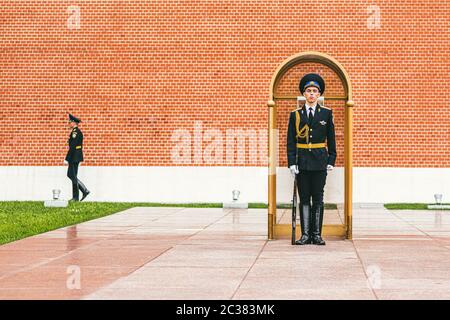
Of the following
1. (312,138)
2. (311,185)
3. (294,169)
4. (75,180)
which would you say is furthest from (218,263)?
(75,180)

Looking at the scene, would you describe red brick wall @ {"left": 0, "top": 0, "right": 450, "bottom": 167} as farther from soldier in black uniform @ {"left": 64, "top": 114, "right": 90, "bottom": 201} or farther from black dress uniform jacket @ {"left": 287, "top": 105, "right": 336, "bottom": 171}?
black dress uniform jacket @ {"left": 287, "top": 105, "right": 336, "bottom": 171}

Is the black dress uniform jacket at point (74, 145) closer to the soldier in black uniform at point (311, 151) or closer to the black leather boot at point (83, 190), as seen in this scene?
the black leather boot at point (83, 190)

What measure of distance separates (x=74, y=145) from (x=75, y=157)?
0.25 meters

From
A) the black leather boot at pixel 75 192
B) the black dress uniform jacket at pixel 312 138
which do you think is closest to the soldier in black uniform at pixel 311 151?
the black dress uniform jacket at pixel 312 138

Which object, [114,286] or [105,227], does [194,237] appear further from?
[114,286]

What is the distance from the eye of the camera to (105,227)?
12.6 m

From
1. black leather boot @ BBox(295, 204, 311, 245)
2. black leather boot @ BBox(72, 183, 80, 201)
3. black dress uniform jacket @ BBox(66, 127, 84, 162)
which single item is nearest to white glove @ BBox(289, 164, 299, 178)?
black leather boot @ BBox(295, 204, 311, 245)

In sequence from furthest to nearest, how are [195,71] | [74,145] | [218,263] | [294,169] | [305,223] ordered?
[195,71], [74,145], [305,223], [294,169], [218,263]

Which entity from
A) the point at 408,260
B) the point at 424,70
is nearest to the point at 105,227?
the point at 408,260

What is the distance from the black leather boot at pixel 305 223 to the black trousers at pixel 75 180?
924 centimetres

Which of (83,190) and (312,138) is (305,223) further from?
(83,190)

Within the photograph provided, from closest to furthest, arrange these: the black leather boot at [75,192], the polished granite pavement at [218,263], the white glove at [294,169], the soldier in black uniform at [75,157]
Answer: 1. the polished granite pavement at [218,263]
2. the white glove at [294,169]
3. the soldier in black uniform at [75,157]
4. the black leather boot at [75,192]

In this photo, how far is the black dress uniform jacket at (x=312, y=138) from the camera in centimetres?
1011

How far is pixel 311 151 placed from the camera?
33.2 ft
